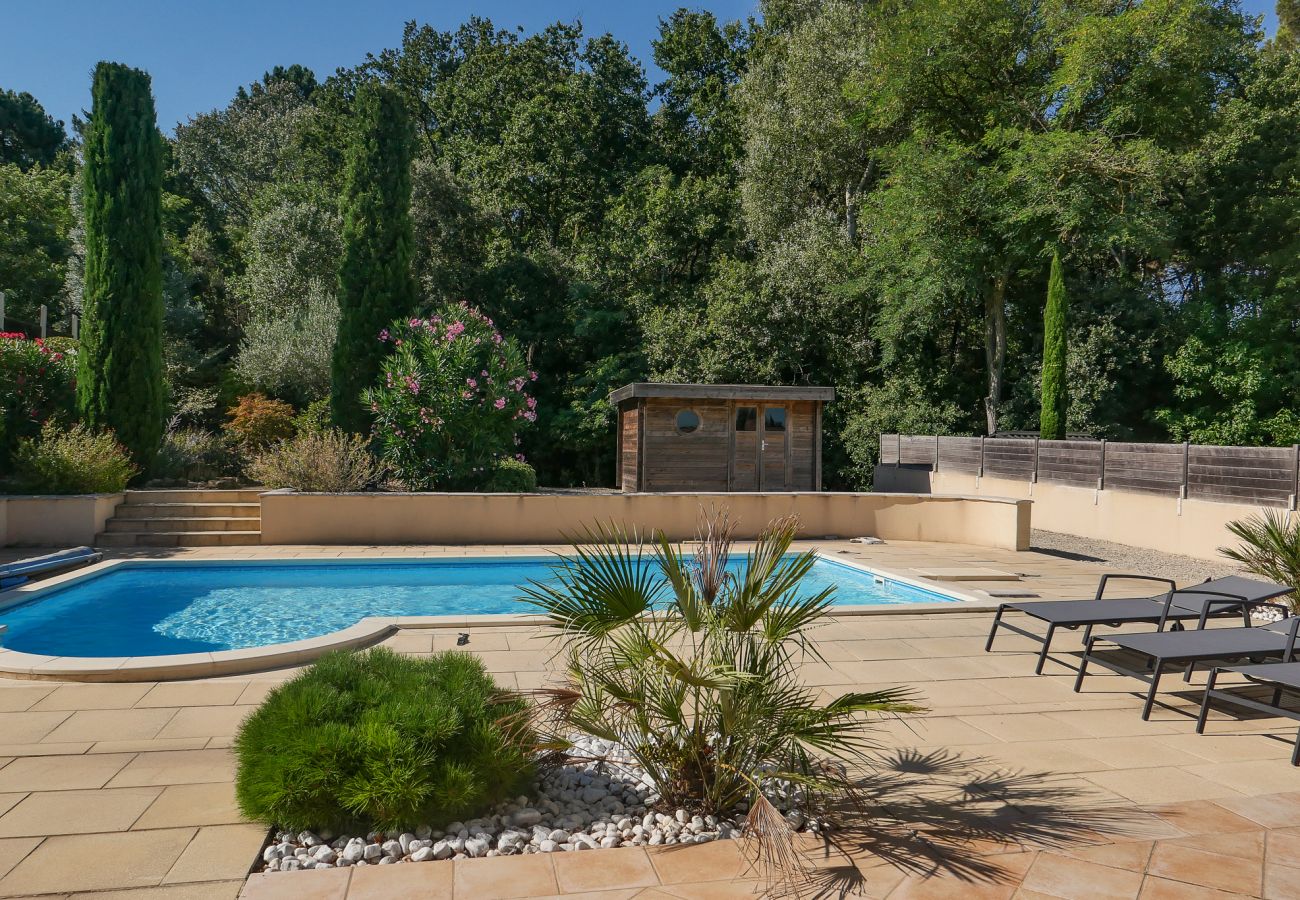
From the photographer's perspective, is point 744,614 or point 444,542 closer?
point 744,614

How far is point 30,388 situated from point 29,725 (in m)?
11.3

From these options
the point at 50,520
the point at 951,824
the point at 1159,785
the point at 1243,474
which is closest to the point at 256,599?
the point at 50,520

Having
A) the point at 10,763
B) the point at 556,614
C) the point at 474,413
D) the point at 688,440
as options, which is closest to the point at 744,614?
the point at 556,614

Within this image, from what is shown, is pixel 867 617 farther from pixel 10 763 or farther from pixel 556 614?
pixel 10 763

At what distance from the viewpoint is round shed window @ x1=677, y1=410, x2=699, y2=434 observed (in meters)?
16.5

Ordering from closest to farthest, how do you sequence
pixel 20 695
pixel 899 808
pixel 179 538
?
pixel 899 808, pixel 20 695, pixel 179 538

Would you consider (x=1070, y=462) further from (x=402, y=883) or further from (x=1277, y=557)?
(x=402, y=883)

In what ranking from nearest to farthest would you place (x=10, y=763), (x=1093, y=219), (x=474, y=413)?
1. (x=10, y=763)
2. (x=474, y=413)
3. (x=1093, y=219)

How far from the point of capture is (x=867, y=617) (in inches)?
288

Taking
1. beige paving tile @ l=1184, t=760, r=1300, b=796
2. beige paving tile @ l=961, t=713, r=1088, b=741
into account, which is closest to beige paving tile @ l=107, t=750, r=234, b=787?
beige paving tile @ l=961, t=713, r=1088, b=741

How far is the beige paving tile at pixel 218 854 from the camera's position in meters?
2.73

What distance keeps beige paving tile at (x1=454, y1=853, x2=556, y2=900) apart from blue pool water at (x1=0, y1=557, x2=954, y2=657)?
4.81 meters

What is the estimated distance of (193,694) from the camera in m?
4.84

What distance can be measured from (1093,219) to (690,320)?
31.7 ft
